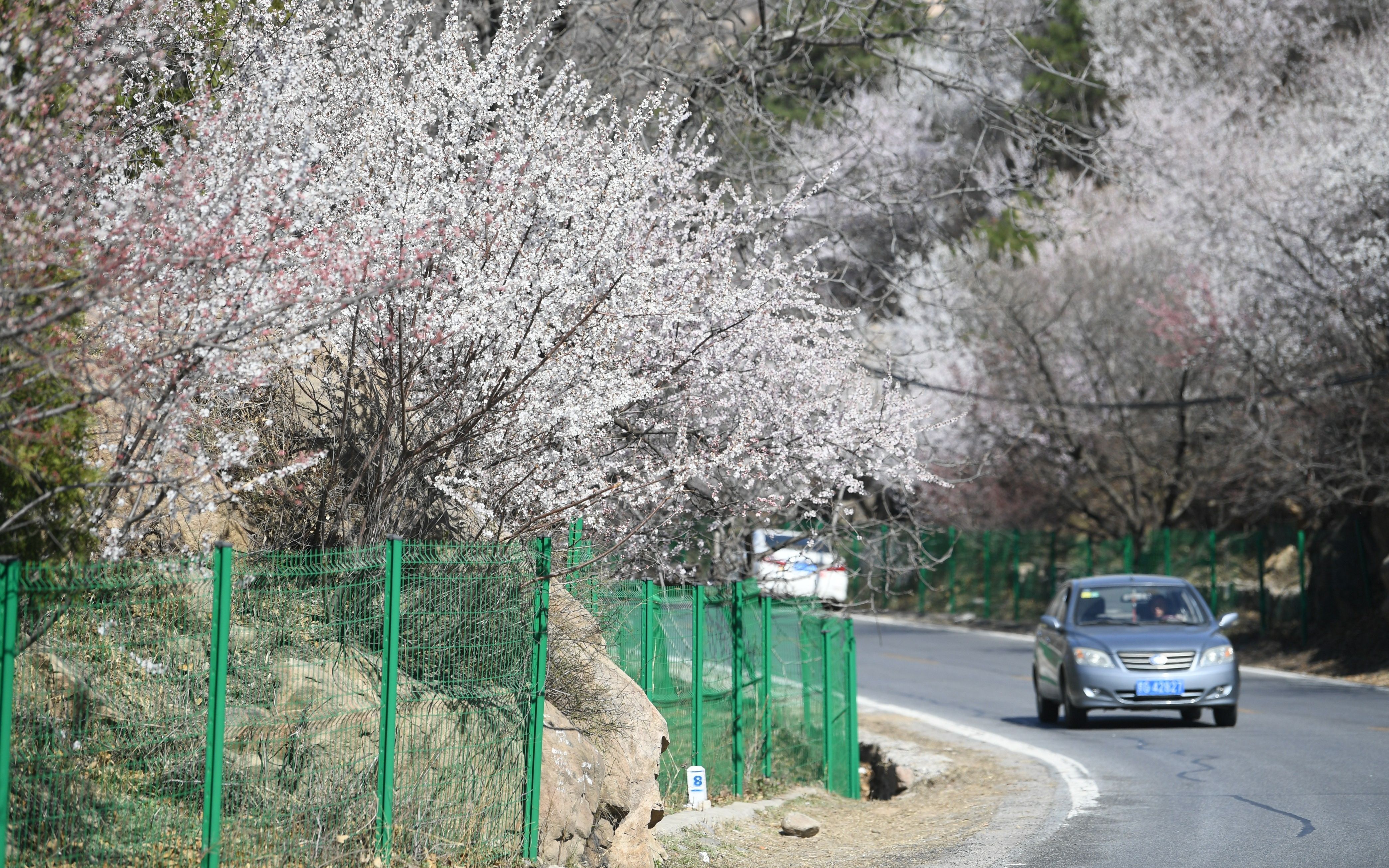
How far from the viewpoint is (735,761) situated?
37.4 ft

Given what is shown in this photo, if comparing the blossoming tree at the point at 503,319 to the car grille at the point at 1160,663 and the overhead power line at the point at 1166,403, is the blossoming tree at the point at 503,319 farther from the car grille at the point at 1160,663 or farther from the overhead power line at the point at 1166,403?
the car grille at the point at 1160,663

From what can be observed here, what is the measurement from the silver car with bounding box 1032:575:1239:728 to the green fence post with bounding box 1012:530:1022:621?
787 inches

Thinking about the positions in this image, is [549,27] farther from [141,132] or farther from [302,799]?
[302,799]

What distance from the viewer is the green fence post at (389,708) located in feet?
22.8

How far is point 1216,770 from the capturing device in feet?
42.3

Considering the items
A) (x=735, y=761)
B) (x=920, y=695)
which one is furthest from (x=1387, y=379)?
(x=735, y=761)

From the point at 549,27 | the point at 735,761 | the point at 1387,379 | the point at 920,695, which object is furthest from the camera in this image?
the point at 1387,379

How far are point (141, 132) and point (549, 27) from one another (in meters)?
5.82

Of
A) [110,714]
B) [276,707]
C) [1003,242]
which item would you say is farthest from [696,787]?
[1003,242]

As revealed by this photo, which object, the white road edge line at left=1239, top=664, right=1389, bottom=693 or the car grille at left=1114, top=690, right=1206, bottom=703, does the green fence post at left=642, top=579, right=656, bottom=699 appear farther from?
the white road edge line at left=1239, top=664, right=1389, bottom=693

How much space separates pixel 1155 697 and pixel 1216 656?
82cm

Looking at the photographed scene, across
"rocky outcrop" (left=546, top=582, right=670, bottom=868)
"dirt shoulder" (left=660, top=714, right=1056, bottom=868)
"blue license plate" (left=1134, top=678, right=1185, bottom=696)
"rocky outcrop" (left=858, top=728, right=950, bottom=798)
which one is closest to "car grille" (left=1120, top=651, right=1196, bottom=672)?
"blue license plate" (left=1134, top=678, right=1185, bottom=696)

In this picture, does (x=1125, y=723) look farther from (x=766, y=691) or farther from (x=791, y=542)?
(x=766, y=691)

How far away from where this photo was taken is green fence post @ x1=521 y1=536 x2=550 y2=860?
782 cm
